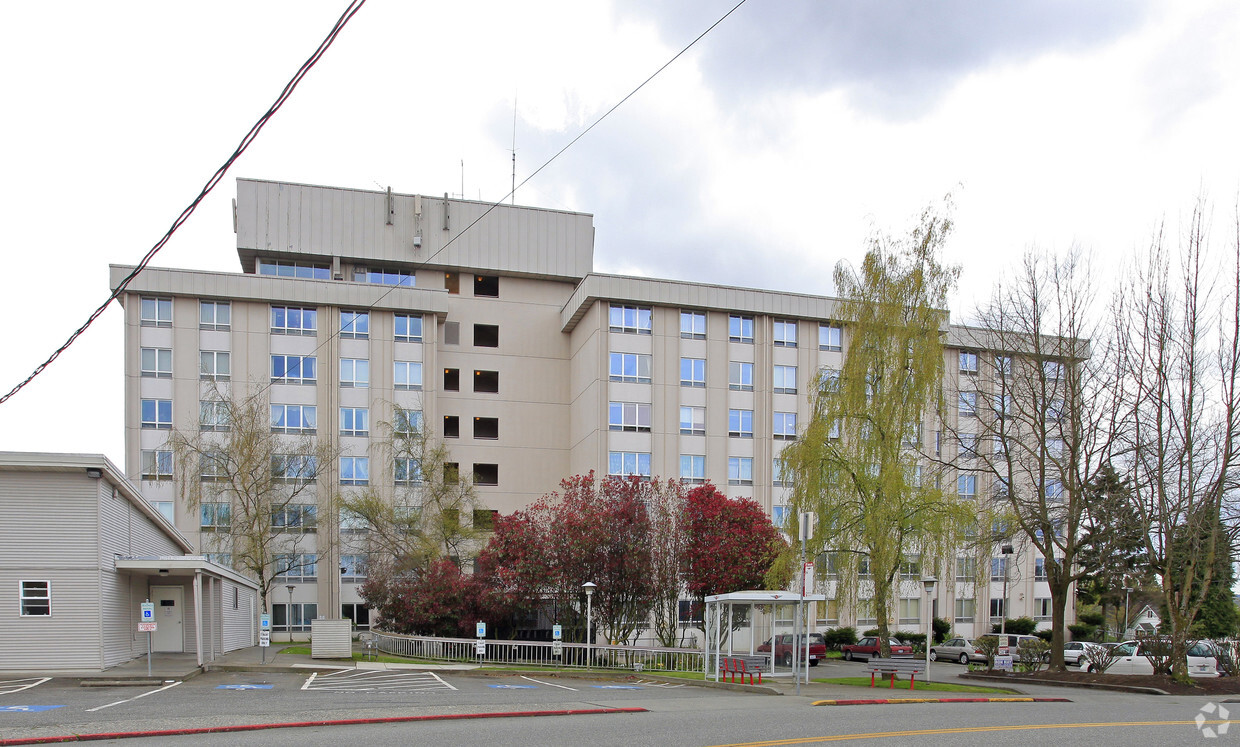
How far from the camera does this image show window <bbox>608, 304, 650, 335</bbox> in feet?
167

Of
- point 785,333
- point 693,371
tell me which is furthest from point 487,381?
point 785,333

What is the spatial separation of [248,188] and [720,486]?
3151 cm

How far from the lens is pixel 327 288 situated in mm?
50500

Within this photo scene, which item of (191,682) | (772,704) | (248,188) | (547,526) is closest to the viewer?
(772,704)

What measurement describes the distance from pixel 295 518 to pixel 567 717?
3606 cm

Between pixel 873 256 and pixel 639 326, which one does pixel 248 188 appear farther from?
pixel 873 256

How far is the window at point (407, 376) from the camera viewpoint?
51719 mm

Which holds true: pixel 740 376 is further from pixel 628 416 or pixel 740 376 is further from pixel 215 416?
pixel 215 416

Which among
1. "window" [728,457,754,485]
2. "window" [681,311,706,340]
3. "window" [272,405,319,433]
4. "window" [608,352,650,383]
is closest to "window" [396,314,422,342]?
"window" [272,405,319,433]

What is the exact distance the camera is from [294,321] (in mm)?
50281

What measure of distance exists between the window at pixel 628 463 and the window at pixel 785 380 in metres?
9.11

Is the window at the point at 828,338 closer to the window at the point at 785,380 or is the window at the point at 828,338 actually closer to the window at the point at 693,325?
the window at the point at 785,380

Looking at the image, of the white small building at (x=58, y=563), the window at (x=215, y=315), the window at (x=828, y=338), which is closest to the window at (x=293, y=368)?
the window at (x=215, y=315)

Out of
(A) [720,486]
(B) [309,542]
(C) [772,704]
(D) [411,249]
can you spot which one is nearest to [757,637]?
(C) [772,704]
